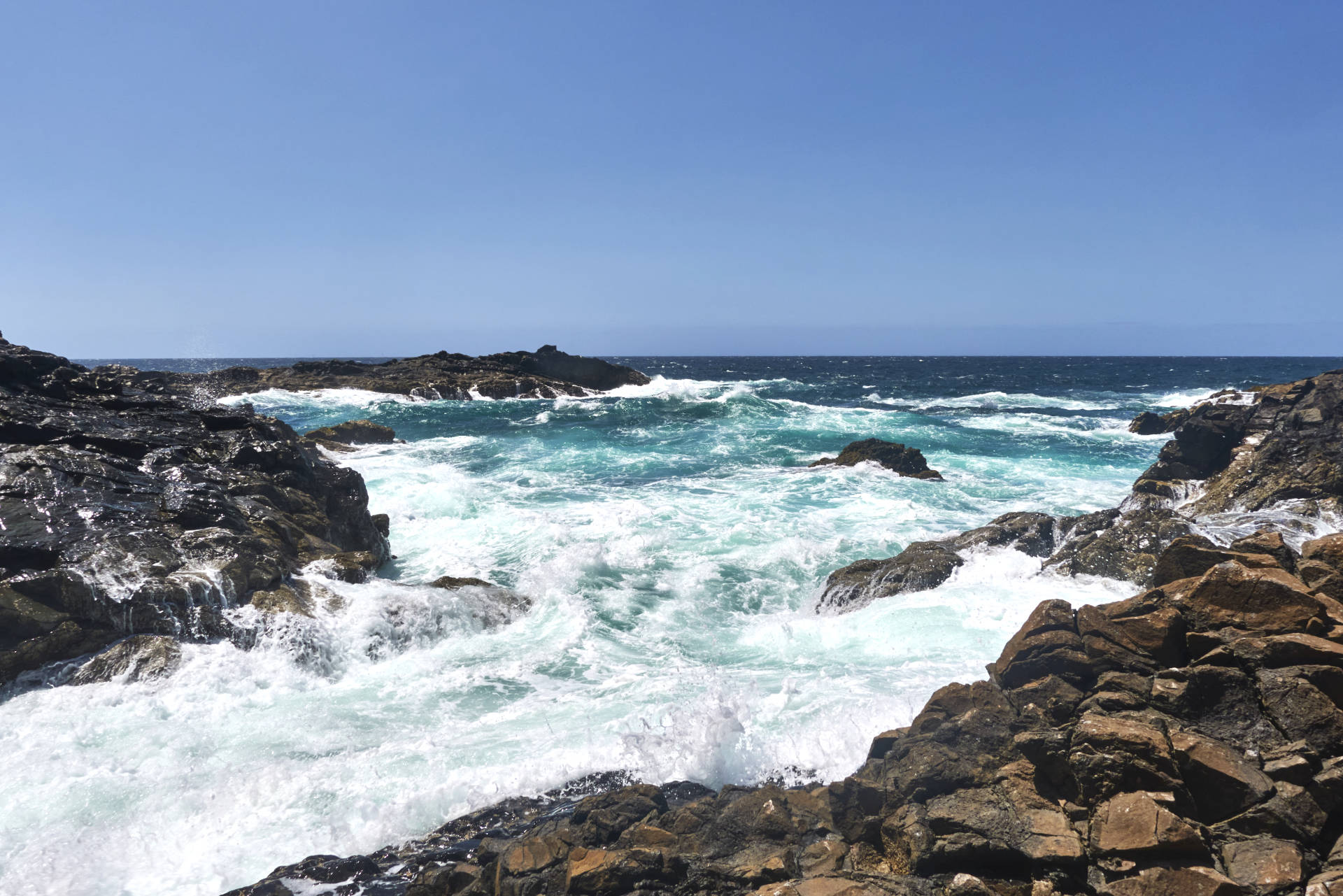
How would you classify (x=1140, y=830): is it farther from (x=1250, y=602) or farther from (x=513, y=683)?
(x=513, y=683)

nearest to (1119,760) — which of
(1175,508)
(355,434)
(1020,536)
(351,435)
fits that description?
(1020,536)

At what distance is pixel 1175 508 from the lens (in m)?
12.3

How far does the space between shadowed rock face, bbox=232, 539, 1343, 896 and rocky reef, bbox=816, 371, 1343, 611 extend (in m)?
3.70

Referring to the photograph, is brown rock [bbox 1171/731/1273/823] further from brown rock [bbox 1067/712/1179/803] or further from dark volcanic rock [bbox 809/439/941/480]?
dark volcanic rock [bbox 809/439/941/480]

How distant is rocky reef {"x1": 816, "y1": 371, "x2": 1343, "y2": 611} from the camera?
8.78 m

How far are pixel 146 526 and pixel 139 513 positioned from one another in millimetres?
434

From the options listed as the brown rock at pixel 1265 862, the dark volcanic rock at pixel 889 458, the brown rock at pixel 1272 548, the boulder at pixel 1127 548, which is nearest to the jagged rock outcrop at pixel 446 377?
the dark volcanic rock at pixel 889 458

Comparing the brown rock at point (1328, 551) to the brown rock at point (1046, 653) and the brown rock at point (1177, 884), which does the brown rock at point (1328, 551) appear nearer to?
the brown rock at point (1046, 653)

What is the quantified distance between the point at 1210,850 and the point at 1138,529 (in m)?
6.61

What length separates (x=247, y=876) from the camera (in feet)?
14.9

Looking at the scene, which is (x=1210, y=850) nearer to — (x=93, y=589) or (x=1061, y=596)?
(x=1061, y=596)

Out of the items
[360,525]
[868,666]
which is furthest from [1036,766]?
[360,525]

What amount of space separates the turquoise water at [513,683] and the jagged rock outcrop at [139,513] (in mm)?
732

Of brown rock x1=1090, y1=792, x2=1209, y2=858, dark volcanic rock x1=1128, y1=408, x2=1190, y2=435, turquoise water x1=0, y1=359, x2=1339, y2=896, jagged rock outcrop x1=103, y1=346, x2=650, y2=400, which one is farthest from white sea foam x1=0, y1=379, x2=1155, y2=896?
jagged rock outcrop x1=103, y1=346, x2=650, y2=400
